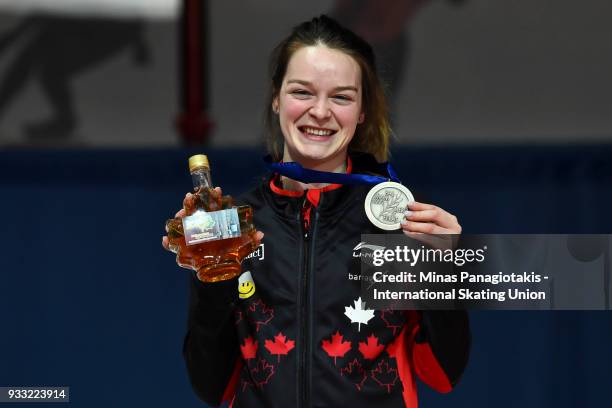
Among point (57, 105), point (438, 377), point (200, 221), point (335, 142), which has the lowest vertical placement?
point (438, 377)

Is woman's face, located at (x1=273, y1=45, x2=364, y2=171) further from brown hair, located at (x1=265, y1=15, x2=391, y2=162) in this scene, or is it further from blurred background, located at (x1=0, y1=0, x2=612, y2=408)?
blurred background, located at (x1=0, y1=0, x2=612, y2=408)

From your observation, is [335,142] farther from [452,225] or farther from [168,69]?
[168,69]

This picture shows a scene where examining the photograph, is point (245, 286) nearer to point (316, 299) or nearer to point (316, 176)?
point (316, 299)

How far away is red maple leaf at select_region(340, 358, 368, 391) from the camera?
1.66 metres

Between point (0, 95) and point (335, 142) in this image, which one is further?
point (0, 95)

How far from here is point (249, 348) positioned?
5.55 ft

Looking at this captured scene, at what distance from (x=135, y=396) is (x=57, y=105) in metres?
1.42

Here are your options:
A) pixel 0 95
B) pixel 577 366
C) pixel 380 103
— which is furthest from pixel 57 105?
pixel 380 103

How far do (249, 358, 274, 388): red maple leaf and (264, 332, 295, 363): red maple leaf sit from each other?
0.02 meters

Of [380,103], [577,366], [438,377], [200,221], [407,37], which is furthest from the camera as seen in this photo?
[407,37]

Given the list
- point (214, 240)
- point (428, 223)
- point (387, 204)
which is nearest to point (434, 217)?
point (428, 223)

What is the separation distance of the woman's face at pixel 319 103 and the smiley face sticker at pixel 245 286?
0.72 ft

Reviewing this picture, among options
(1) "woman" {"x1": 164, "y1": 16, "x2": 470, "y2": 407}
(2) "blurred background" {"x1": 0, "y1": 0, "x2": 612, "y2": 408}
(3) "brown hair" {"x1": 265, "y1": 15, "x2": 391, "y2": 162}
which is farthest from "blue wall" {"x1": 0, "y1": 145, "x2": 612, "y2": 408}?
(1) "woman" {"x1": 164, "y1": 16, "x2": 470, "y2": 407}

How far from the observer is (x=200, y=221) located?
158cm
